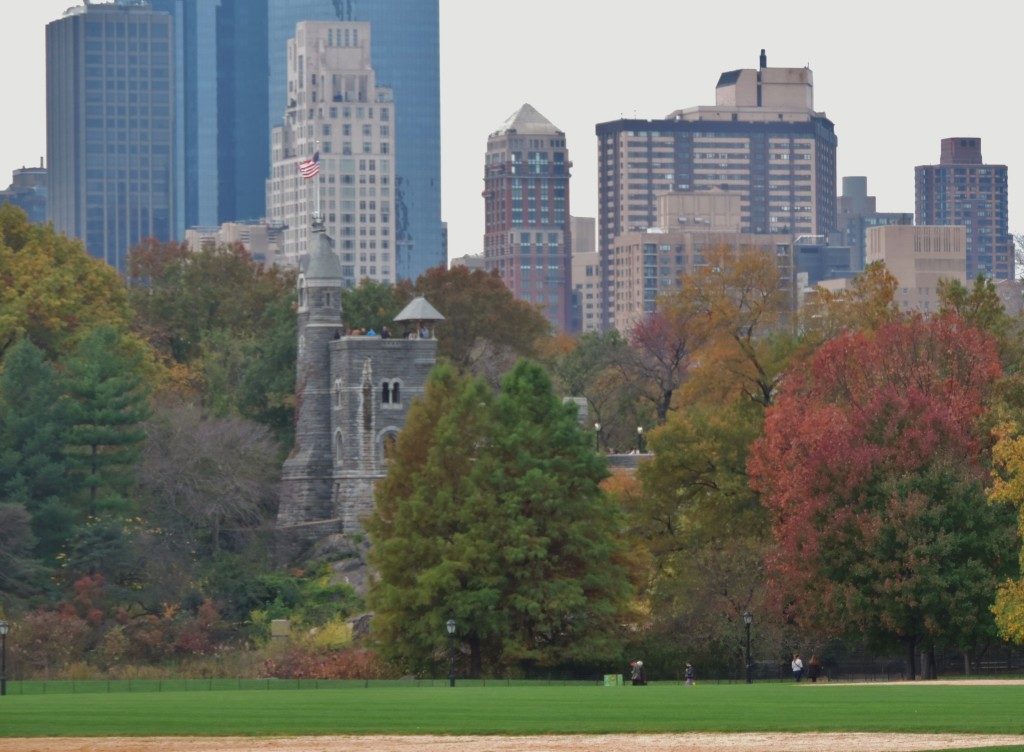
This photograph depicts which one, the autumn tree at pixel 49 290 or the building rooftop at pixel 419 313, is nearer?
the autumn tree at pixel 49 290

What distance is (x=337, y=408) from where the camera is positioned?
96625 mm

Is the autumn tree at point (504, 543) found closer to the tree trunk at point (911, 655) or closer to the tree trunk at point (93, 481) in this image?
the tree trunk at point (911, 655)

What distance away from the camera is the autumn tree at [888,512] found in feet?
230

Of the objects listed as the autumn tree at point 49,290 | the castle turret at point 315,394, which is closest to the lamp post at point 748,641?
the castle turret at point 315,394

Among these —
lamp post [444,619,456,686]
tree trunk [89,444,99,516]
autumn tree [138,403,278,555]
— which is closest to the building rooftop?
autumn tree [138,403,278,555]

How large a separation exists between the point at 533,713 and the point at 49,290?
2079 inches

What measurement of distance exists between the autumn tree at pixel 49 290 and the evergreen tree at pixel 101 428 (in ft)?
20.2

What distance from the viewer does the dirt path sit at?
137ft

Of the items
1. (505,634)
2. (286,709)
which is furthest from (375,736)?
(505,634)

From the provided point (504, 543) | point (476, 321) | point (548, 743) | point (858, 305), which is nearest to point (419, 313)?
point (858, 305)

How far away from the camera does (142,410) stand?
Answer: 8919 cm

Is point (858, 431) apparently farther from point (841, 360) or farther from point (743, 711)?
point (743, 711)

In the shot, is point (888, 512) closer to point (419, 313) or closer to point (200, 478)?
point (200, 478)

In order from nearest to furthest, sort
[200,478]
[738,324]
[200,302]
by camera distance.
Answer: [200,478] → [738,324] → [200,302]
